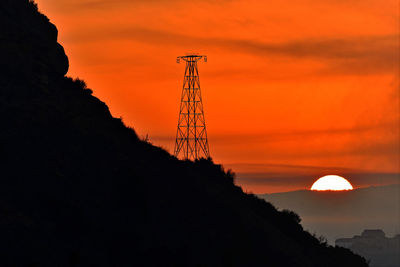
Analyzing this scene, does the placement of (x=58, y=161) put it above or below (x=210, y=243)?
above

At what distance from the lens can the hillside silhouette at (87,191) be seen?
40.1 metres

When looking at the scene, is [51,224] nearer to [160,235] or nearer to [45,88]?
[160,235]

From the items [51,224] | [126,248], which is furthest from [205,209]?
[51,224]

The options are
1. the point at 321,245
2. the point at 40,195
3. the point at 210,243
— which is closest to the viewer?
the point at 40,195

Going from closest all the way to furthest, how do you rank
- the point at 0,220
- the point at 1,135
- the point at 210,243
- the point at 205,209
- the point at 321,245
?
the point at 0,220, the point at 1,135, the point at 210,243, the point at 205,209, the point at 321,245

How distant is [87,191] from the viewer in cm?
4450

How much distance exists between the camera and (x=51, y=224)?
3997cm

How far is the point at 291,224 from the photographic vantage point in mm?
65938

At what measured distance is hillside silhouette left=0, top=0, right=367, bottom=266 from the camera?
40062mm

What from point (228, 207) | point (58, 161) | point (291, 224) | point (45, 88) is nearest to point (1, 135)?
point (58, 161)

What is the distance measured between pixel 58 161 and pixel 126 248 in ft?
21.0

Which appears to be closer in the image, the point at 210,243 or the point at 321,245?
the point at 210,243


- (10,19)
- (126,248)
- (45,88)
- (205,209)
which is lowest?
(126,248)

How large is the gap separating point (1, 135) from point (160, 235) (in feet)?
30.9
